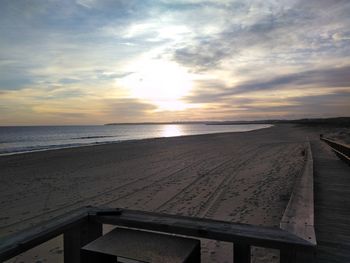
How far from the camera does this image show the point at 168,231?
214 centimetres

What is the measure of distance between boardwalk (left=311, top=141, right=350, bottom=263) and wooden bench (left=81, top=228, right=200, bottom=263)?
1.97m

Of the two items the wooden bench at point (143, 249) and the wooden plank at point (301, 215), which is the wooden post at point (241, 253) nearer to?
the wooden bench at point (143, 249)

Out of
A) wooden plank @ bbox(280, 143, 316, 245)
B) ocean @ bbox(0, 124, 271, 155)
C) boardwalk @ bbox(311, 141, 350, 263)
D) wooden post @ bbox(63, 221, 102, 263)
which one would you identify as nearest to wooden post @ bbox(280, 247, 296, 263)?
wooden plank @ bbox(280, 143, 316, 245)

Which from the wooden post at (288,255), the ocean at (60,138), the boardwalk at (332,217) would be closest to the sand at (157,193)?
the boardwalk at (332,217)

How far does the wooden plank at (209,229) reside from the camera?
184cm

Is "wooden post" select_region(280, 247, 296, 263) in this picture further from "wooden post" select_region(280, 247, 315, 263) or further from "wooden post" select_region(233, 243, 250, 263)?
"wooden post" select_region(233, 243, 250, 263)

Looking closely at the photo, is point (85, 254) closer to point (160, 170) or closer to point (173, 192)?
point (173, 192)

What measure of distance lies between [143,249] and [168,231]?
0.74 feet

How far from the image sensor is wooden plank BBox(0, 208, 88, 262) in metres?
1.80

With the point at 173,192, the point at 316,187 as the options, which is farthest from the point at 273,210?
the point at 173,192

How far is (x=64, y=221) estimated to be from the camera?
2283 mm

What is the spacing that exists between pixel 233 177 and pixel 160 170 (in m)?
3.50

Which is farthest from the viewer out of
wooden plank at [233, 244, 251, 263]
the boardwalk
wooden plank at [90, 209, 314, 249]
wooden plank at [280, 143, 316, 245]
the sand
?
the sand

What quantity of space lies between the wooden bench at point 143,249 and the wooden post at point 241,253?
0.27 meters
